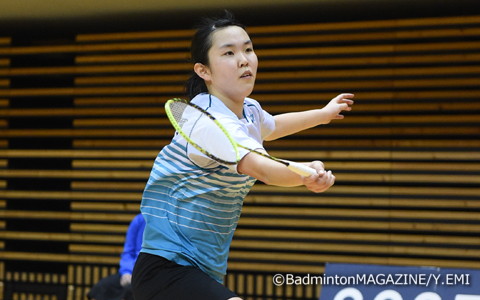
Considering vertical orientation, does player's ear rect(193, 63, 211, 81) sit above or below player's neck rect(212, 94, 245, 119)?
above

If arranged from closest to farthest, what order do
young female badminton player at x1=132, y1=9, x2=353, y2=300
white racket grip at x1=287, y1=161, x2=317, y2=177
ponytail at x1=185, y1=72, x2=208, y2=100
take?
white racket grip at x1=287, y1=161, x2=317, y2=177, young female badminton player at x1=132, y1=9, x2=353, y2=300, ponytail at x1=185, y1=72, x2=208, y2=100

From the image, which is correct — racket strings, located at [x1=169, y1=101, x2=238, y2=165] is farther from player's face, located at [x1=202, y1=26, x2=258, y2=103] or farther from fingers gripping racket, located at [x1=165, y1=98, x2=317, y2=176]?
player's face, located at [x1=202, y1=26, x2=258, y2=103]

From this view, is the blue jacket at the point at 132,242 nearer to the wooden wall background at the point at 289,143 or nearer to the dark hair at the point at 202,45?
the wooden wall background at the point at 289,143

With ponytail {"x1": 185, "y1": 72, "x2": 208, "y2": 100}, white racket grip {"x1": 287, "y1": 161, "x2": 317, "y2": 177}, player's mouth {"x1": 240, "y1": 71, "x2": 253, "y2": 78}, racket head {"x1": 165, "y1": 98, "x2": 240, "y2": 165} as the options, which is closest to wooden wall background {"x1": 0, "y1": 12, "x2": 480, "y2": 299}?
ponytail {"x1": 185, "y1": 72, "x2": 208, "y2": 100}

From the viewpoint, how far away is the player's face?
2.64 metres

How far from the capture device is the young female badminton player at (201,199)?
254cm

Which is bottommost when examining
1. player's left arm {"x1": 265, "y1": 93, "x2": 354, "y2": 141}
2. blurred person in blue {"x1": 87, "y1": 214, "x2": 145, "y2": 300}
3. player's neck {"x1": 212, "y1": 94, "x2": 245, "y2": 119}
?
blurred person in blue {"x1": 87, "y1": 214, "x2": 145, "y2": 300}

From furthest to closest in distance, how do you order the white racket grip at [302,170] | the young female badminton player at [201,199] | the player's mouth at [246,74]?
the player's mouth at [246,74]
the young female badminton player at [201,199]
the white racket grip at [302,170]

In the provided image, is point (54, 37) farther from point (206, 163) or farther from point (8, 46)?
point (206, 163)

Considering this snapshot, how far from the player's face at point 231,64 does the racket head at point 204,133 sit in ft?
0.62

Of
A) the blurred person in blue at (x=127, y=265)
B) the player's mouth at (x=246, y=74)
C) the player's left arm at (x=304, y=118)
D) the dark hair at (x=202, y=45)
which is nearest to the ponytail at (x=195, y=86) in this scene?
the dark hair at (x=202, y=45)

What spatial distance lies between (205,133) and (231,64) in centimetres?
34

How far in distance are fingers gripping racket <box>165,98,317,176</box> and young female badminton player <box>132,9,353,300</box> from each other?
0.06 m

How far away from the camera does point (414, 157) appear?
692 centimetres
